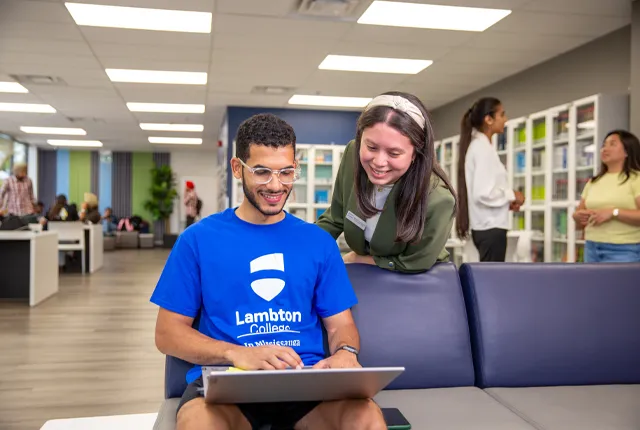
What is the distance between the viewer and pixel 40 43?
6.09 meters

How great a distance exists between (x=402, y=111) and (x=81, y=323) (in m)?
4.41

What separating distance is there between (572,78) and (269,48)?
334 centimetres

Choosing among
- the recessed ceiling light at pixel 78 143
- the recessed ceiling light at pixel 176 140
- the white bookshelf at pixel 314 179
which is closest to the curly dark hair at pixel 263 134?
the white bookshelf at pixel 314 179

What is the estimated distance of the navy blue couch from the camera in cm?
195

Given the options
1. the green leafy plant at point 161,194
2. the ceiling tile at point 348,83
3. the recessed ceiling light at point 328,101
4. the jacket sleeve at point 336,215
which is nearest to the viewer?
the jacket sleeve at point 336,215

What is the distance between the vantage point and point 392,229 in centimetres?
191

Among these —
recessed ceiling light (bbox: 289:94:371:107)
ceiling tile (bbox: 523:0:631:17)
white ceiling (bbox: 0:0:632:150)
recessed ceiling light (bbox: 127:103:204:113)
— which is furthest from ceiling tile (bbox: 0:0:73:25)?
recessed ceiling light (bbox: 127:103:204:113)

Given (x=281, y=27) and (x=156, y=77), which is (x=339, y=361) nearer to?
(x=281, y=27)

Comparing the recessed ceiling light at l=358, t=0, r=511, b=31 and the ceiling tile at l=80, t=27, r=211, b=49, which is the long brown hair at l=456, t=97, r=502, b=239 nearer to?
the recessed ceiling light at l=358, t=0, r=511, b=31

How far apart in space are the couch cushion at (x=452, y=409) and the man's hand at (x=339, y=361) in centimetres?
27

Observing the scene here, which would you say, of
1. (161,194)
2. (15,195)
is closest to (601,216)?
(15,195)

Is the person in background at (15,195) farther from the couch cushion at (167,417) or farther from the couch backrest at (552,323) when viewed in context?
the couch backrest at (552,323)

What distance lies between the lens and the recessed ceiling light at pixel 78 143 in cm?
1486

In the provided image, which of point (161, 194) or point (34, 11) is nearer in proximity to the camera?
point (34, 11)
